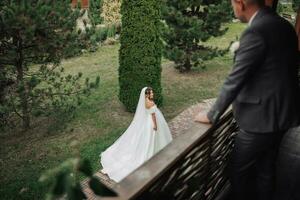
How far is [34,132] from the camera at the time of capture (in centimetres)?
1147

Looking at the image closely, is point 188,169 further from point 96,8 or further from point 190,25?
point 96,8

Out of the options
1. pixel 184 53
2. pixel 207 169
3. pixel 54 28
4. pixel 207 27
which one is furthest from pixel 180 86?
pixel 207 169

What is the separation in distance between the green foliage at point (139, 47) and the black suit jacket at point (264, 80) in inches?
357

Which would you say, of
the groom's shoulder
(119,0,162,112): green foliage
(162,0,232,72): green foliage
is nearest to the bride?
(119,0,162,112): green foliage

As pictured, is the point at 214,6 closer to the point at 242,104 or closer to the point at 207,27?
the point at 207,27

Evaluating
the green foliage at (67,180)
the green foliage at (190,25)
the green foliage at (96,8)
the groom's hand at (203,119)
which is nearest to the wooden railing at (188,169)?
the groom's hand at (203,119)

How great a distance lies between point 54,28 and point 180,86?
6539 millimetres

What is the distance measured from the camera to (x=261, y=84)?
2674 millimetres

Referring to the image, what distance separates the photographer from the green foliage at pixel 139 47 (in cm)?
1160

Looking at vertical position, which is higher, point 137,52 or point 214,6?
point 214,6

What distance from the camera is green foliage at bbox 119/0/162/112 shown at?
11.6 meters

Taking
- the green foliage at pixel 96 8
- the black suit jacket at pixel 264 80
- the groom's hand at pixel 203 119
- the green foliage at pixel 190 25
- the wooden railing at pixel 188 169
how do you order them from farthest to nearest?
the green foliage at pixel 96 8 < the green foliage at pixel 190 25 < the groom's hand at pixel 203 119 < the black suit jacket at pixel 264 80 < the wooden railing at pixel 188 169

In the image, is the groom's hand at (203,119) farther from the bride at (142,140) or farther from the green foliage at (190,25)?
the green foliage at (190,25)

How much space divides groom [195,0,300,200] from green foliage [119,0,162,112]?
898cm
